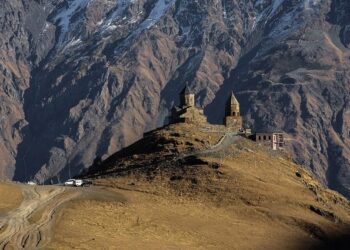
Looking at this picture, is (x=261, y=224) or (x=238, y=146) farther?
(x=238, y=146)

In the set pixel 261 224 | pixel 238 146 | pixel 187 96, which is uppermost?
pixel 187 96

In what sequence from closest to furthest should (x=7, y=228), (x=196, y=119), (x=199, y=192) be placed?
(x=7, y=228), (x=199, y=192), (x=196, y=119)

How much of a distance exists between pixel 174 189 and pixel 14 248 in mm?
37414

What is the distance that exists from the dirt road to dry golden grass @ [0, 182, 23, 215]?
84cm

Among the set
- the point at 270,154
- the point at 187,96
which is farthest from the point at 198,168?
the point at 187,96

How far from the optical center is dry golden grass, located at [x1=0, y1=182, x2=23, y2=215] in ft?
314

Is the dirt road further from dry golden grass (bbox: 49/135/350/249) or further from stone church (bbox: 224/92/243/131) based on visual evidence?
stone church (bbox: 224/92/243/131)

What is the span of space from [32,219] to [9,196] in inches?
532

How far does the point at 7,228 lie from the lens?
8475 centimetres

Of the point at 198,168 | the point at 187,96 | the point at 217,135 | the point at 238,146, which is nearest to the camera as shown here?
the point at 198,168

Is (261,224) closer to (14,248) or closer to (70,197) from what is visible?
(70,197)

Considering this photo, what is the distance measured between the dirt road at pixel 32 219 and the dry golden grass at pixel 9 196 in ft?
2.76

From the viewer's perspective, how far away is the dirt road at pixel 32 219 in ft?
264

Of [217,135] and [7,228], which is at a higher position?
[217,135]
